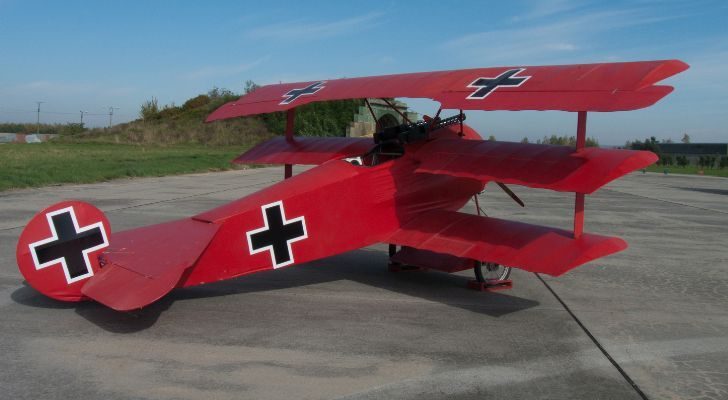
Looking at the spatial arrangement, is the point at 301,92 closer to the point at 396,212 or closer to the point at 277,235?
the point at 396,212

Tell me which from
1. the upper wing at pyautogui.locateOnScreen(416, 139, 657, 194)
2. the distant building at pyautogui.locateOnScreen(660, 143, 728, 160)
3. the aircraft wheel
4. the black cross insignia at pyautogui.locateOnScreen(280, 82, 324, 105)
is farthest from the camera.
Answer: the distant building at pyautogui.locateOnScreen(660, 143, 728, 160)

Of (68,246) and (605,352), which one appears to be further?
(68,246)

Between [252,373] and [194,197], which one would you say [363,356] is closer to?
[252,373]

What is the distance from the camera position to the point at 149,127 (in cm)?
5775

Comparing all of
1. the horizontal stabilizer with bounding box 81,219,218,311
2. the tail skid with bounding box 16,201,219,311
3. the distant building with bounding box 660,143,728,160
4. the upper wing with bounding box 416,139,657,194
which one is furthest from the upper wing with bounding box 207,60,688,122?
the distant building with bounding box 660,143,728,160

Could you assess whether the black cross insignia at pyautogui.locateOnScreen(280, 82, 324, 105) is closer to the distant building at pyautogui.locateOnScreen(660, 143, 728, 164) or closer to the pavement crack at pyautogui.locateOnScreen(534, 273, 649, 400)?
the pavement crack at pyautogui.locateOnScreen(534, 273, 649, 400)

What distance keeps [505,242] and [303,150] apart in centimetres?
413

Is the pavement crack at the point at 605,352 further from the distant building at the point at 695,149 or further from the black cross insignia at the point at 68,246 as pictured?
the distant building at the point at 695,149

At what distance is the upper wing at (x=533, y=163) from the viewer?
5.87 m

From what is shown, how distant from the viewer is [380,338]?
5.76 metres

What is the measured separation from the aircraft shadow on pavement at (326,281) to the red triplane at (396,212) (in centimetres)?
34

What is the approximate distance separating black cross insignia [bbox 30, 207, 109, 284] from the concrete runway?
1.81 ft

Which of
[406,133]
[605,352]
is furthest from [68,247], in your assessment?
[605,352]

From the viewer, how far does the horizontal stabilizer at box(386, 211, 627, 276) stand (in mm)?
6043
